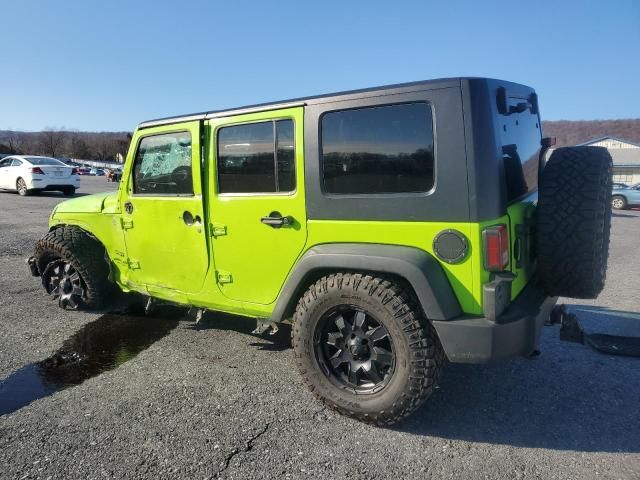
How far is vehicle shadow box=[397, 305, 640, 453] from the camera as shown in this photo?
2768 millimetres

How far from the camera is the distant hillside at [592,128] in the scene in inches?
3376

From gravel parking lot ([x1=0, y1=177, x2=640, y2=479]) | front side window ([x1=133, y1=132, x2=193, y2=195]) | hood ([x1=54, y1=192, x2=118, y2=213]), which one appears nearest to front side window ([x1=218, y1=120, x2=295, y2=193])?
front side window ([x1=133, y1=132, x2=193, y2=195])

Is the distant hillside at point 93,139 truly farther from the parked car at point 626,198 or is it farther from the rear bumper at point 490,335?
A: the rear bumper at point 490,335

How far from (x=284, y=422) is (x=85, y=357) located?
2.03m

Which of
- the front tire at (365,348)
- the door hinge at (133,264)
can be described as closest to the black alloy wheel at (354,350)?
the front tire at (365,348)

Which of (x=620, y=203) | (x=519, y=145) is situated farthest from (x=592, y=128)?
(x=519, y=145)

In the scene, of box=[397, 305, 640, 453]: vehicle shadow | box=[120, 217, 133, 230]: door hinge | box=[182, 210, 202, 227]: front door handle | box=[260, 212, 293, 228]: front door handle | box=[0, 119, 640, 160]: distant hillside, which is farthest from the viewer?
box=[0, 119, 640, 160]: distant hillside

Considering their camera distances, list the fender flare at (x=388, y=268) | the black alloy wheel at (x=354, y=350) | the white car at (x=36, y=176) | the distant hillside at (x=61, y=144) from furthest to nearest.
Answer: the distant hillside at (x=61, y=144)
the white car at (x=36, y=176)
the black alloy wheel at (x=354, y=350)
the fender flare at (x=388, y=268)

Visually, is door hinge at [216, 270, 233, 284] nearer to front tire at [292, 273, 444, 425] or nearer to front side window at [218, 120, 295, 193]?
front side window at [218, 120, 295, 193]

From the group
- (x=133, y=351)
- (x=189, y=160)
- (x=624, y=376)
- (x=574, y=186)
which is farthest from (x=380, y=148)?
(x=133, y=351)

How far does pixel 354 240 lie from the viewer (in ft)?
9.64

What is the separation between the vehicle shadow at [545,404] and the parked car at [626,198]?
22241 mm

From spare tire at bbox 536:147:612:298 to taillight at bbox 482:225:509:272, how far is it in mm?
356

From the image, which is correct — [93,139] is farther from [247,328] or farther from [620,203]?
[247,328]
